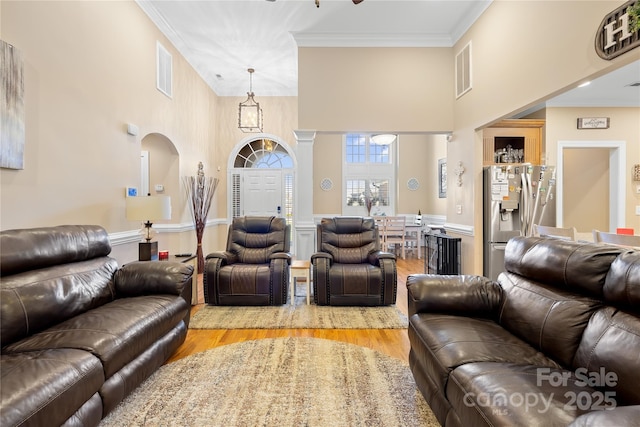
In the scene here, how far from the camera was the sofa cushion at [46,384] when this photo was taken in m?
1.18

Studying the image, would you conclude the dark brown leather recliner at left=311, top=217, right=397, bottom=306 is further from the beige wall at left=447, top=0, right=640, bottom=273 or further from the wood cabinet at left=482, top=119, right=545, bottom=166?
the wood cabinet at left=482, top=119, right=545, bottom=166

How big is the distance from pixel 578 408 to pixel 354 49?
195 inches

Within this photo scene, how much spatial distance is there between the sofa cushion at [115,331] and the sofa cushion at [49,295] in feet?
0.25

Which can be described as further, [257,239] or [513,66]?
[257,239]

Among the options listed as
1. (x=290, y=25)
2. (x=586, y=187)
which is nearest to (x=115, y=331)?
(x=290, y=25)

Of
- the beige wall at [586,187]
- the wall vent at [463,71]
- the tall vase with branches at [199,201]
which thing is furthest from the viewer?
the tall vase with branches at [199,201]

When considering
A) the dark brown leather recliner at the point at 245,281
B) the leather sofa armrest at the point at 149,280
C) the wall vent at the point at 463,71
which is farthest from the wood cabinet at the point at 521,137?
the leather sofa armrest at the point at 149,280

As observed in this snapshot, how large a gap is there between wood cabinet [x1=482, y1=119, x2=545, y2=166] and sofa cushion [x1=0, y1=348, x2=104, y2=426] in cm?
480

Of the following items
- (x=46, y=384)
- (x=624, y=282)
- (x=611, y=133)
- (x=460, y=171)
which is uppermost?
(x=611, y=133)

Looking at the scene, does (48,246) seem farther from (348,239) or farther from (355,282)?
(348,239)

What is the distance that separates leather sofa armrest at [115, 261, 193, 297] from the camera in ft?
8.05

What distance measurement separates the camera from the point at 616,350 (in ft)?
4.13

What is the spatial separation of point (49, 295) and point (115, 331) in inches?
21.8

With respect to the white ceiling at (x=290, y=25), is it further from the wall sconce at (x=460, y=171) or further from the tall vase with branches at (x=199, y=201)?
the tall vase with branches at (x=199, y=201)
